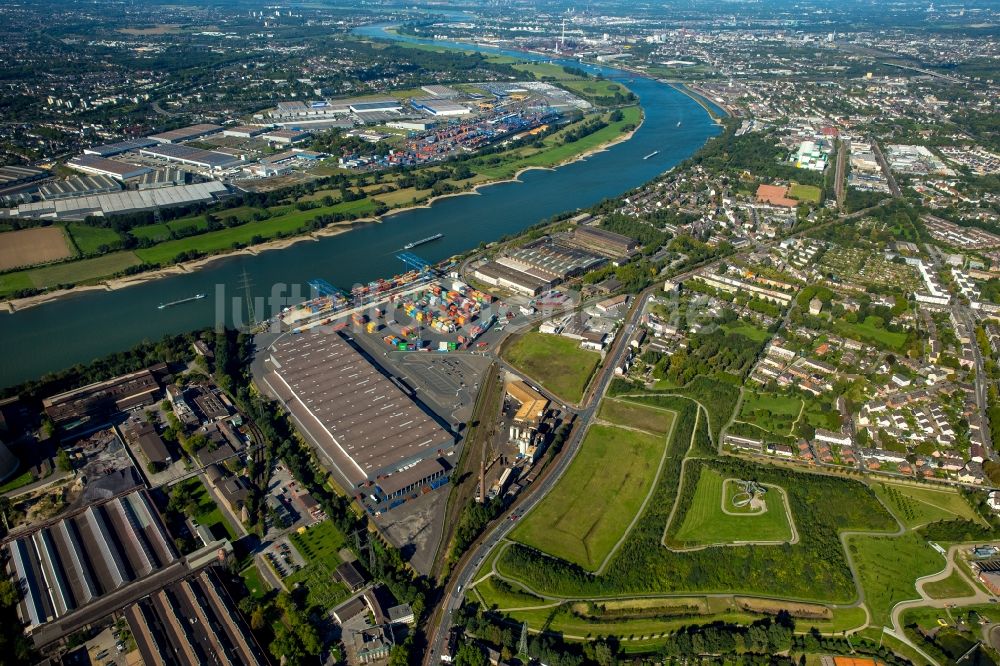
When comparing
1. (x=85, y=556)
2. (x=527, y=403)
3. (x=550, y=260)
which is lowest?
(x=85, y=556)

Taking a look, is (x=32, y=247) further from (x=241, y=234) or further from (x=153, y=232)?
(x=241, y=234)

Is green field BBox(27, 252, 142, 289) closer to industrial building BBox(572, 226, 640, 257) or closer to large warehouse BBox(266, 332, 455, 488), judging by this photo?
large warehouse BBox(266, 332, 455, 488)

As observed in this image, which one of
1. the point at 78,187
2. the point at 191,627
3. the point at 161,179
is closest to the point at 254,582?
the point at 191,627

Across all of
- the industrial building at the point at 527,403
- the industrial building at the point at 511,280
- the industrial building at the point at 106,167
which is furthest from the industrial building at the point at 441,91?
the industrial building at the point at 527,403

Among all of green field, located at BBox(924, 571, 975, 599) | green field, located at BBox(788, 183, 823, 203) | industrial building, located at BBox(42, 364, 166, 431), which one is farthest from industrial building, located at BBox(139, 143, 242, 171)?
green field, located at BBox(924, 571, 975, 599)

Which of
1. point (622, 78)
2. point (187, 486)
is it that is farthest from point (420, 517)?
point (622, 78)

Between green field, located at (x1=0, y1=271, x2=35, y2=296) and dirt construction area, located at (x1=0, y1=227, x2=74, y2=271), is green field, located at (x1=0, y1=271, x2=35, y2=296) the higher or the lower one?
the lower one

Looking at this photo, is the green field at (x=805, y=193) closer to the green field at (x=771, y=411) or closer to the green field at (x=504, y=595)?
the green field at (x=771, y=411)
